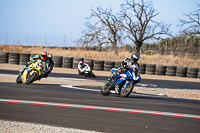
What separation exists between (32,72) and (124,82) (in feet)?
13.7

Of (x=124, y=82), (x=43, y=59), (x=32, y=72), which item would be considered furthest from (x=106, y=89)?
(x=43, y=59)

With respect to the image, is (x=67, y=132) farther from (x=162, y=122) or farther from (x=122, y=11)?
(x=122, y=11)

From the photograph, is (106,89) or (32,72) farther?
(32,72)

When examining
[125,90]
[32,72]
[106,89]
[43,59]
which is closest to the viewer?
[125,90]

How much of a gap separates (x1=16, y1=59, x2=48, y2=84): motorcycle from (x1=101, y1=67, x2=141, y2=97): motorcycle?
3371 mm

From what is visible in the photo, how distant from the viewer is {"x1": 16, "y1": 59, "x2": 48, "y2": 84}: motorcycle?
1209 centimetres

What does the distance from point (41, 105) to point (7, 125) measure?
1857 mm

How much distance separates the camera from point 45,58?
12.6 metres

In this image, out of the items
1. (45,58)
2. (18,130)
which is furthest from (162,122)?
(45,58)

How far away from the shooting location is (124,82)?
378 inches

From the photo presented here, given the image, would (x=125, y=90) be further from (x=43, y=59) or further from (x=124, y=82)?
(x=43, y=59)

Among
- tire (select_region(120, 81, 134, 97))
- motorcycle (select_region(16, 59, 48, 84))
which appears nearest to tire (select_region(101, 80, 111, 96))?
tire (select_region(120, 81, 134, 97))

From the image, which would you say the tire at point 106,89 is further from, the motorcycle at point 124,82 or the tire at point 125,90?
the tire at point 125,90

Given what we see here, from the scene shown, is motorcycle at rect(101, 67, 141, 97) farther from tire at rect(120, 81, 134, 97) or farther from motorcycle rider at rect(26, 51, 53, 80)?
motorcycle rider at rect(26, 51, 53, 80)
